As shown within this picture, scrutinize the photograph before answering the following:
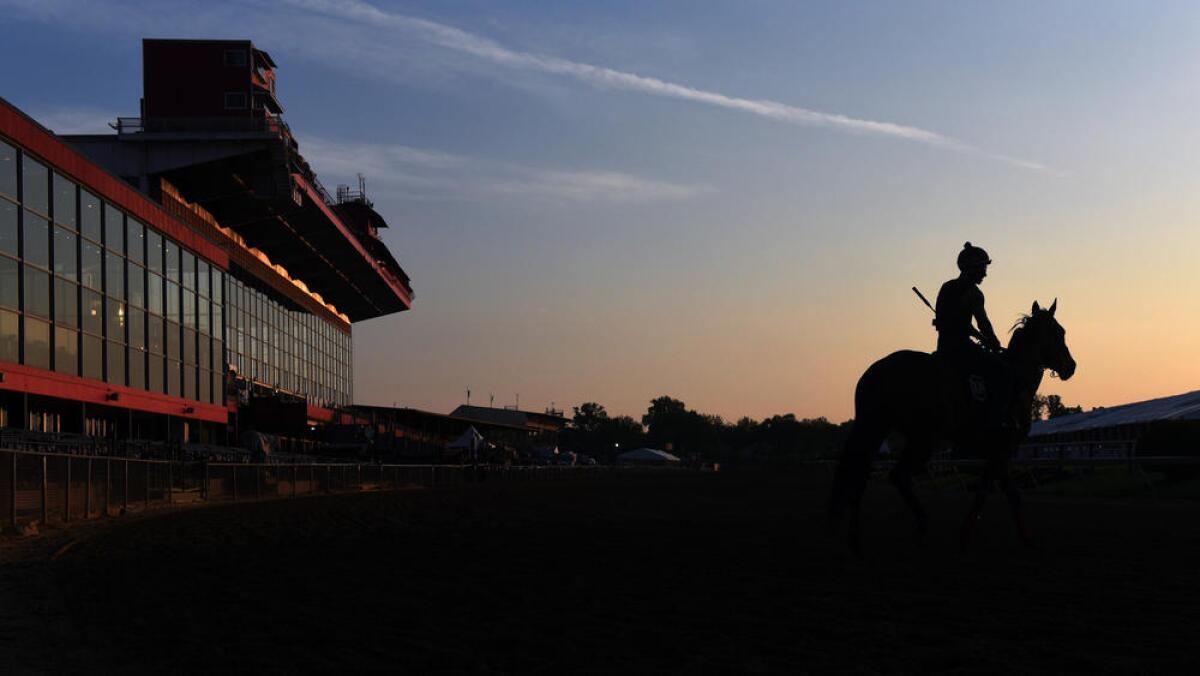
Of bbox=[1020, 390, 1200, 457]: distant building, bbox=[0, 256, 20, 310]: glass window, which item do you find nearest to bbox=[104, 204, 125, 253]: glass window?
bbox=[0, 256, 20, 310]: glass window

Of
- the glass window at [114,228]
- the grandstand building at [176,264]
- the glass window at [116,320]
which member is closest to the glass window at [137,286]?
the grandstand building at [176,264]

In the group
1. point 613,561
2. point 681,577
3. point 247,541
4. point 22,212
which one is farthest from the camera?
point 22,212

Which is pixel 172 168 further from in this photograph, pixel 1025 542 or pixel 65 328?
pixel 1025 542

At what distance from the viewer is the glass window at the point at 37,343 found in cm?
3625

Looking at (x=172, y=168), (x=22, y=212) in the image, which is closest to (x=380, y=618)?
(x=22, y=212)

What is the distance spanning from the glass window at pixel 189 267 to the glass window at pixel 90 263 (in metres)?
10.1

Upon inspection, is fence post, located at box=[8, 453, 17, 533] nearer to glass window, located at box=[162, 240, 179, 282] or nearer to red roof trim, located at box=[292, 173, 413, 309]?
glass window, located at box=[162, 240, 179, 282]

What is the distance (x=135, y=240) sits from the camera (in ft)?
151

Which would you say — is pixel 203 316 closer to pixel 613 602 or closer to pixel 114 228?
pixel 114 228

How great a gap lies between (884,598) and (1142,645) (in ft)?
7.31

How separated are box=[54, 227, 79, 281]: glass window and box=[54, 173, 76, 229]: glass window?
34 cm

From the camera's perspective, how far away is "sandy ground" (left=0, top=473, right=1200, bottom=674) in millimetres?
6695

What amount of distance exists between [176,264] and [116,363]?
8.76m

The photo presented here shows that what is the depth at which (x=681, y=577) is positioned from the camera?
1020 centimetres
